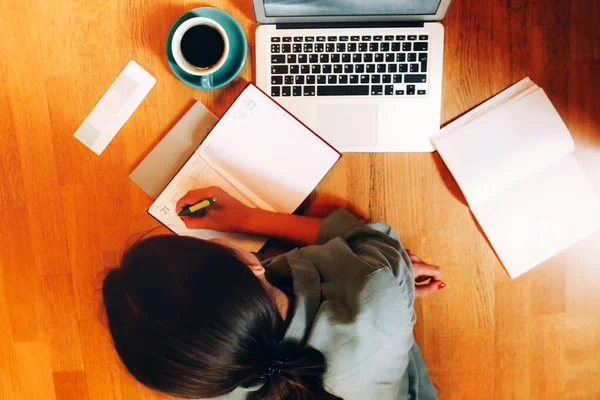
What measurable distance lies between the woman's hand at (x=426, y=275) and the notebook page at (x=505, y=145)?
13cm

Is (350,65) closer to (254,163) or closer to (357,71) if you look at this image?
(357,71)

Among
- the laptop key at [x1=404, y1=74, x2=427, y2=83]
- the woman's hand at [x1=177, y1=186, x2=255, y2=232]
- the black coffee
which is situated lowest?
the woman's hand at [x1=177, y1=186, x2=255, y2=232]

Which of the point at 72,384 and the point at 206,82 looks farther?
the point at 72,384

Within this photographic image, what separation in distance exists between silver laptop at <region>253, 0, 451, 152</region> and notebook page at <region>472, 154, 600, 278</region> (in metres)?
0.16

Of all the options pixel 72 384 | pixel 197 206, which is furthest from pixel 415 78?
pixel 72 384

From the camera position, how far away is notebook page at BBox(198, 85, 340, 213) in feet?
2.47

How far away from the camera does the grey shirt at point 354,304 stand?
0.62 m

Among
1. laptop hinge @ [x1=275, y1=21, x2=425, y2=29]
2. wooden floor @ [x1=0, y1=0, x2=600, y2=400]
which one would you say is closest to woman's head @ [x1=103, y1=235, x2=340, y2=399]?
wooden floor @ [x1=0, y1=0, x2=600, y2=400]

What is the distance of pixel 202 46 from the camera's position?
730 millimetres

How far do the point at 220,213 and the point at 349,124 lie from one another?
253 mm

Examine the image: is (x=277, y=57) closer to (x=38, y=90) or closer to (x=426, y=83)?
(x=426, y=83)

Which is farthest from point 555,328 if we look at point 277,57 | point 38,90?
point 38,90

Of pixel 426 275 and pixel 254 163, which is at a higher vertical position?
pixel 254 163

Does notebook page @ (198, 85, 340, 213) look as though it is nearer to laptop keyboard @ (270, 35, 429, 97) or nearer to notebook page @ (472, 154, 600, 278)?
laptop keyboard @ (270, 35, 429, 97)
